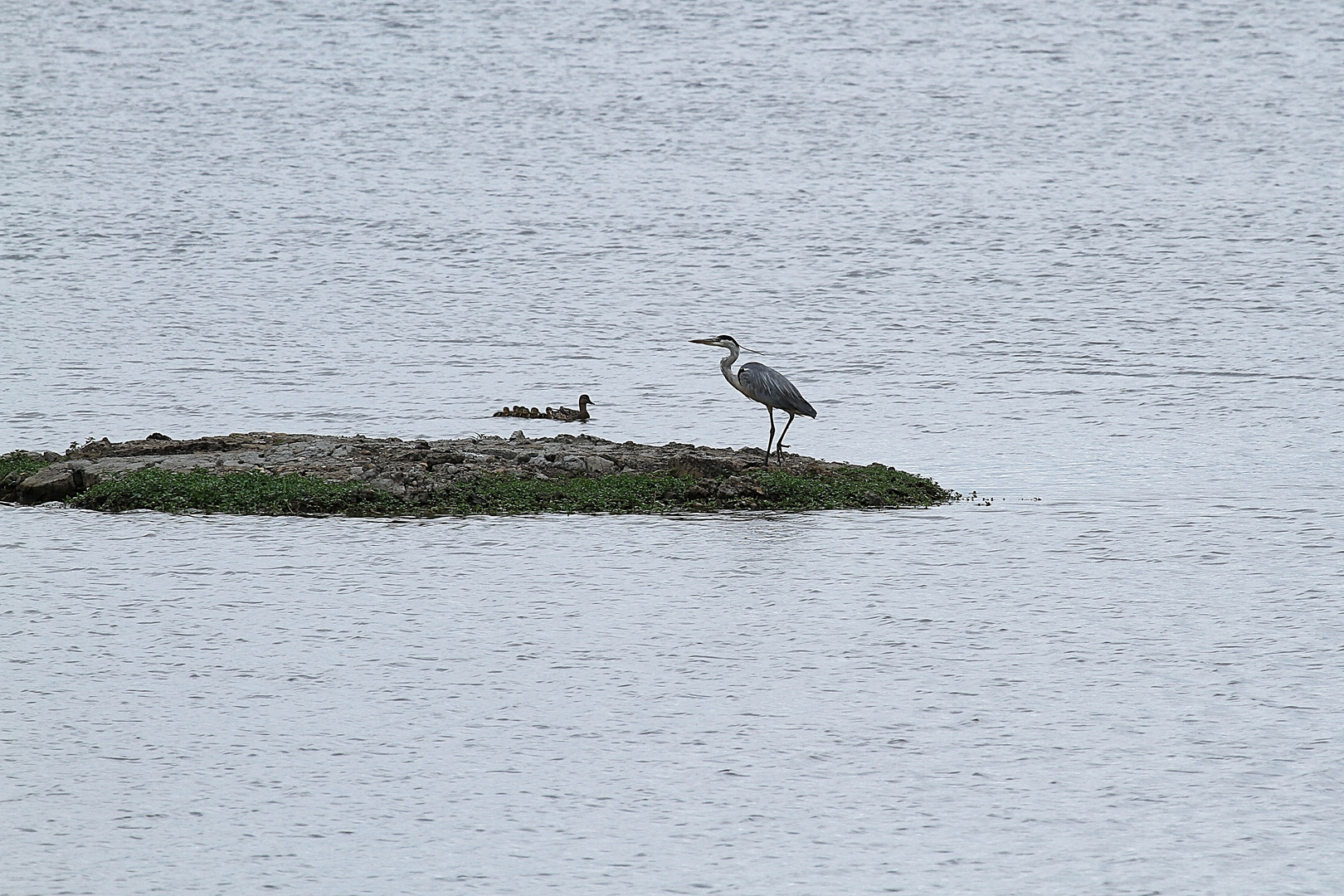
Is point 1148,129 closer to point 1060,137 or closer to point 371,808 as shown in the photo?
point 1060,137

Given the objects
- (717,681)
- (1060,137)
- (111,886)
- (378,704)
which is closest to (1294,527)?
(717,681)

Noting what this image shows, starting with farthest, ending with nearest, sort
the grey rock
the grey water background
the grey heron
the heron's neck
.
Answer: the heron's neck → the grey heron → the grey rock → the grey water background

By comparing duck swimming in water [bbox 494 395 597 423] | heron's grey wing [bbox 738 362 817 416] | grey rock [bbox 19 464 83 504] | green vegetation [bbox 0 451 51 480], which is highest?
heron's grey wing [bbox 738 362 817 416]

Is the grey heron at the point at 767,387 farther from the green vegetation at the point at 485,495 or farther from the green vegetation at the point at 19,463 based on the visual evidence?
the green vegetation at the point at 19,463

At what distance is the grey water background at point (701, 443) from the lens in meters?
8.82

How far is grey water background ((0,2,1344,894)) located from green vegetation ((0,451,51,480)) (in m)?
1.26

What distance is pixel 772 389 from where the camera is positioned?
17078mm

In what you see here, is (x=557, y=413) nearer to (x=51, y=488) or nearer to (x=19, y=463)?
(x=19, y=463)

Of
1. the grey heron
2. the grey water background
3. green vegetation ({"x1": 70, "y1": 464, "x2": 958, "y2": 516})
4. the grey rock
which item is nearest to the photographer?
the grey water background

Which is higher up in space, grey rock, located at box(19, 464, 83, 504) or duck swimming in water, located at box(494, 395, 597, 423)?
grey rock, located at box(19, 464, 83, 504)

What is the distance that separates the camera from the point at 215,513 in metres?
15.6

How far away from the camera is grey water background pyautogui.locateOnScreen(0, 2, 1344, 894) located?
8820 mm

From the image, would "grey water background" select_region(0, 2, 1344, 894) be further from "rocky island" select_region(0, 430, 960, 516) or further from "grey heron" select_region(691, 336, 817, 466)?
"grey heron" select_region(691, 336, 817, 466)

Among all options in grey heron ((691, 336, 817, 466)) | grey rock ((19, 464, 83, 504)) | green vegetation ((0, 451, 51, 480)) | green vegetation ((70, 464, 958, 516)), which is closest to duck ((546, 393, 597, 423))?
grey heron ((691, 336, 817, 466))
